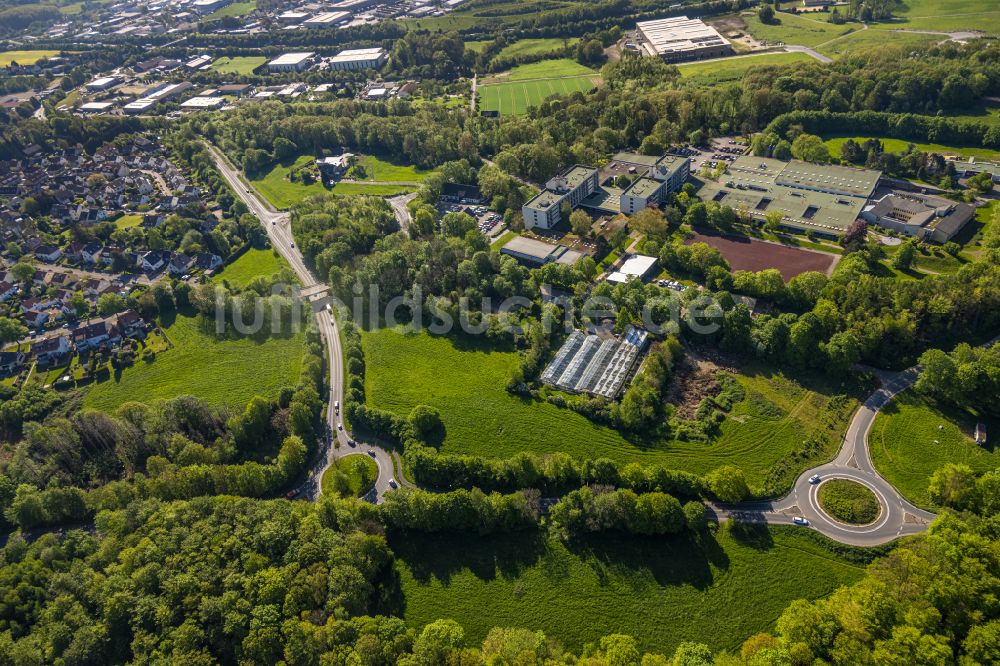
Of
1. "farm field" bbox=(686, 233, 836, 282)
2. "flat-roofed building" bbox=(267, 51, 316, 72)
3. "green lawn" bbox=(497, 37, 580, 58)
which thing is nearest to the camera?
"farm field" bbox=(686, 233, 836, 282)

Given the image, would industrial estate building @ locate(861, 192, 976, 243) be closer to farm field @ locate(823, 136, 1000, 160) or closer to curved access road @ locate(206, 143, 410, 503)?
farm field @ locate(823, 136, 1000, 160)

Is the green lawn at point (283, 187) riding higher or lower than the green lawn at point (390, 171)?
lower

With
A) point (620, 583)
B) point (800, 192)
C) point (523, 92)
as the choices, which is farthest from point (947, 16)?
point (620, 583)

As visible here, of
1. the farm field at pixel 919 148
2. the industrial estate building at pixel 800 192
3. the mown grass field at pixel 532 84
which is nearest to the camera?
the industrial estate building at pixel 800 192

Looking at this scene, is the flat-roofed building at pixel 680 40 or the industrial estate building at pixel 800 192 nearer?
the industrial estate building at pixel 800 192

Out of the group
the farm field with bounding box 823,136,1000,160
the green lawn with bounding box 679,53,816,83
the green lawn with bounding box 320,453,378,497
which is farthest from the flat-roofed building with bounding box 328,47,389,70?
the green lawn with bounding box 320,453,378,497

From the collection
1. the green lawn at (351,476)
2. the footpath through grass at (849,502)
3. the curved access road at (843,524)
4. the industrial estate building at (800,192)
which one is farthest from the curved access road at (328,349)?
the industrial estate building at (800,192)

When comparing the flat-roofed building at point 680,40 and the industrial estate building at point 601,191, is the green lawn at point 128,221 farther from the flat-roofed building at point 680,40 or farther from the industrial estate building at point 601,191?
the flat-roofed building at point 680,40
